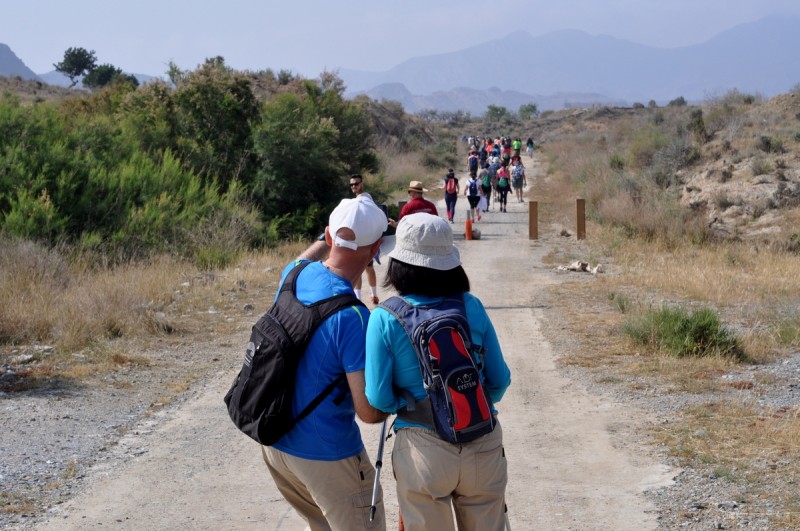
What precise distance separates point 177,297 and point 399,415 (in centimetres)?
1074

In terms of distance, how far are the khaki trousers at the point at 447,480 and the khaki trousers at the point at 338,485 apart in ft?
0.46

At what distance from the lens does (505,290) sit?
14.8m

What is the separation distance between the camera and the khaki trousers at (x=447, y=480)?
3424 mm

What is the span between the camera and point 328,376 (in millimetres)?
3465

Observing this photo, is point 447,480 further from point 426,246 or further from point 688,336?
point 688,336

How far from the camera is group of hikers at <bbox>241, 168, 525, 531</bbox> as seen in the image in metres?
3.39

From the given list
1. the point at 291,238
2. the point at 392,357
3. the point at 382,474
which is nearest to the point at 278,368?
the point at 392,357

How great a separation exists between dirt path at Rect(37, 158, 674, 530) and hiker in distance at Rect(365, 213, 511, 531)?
84.5 inches

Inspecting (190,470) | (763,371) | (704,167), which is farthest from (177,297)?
(704,167)

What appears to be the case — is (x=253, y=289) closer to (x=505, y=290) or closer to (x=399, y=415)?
(x=505, y=290)

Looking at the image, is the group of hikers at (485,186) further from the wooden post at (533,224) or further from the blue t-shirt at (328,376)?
the blue t-shirt at (328,376)

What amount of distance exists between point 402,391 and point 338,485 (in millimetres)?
451

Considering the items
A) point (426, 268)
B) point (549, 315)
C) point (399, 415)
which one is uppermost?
point (426, 268)

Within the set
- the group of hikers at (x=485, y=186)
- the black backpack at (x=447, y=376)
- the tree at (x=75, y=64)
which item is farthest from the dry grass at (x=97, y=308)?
the tree at (x=75, y=64)
